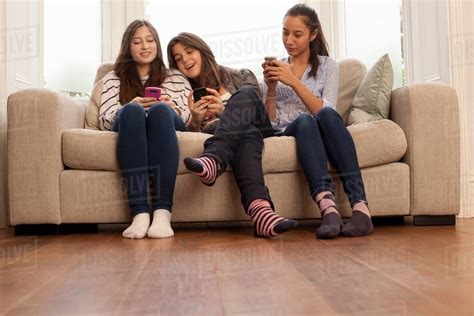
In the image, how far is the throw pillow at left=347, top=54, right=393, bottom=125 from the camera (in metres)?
2.56

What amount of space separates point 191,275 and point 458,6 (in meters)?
2.30

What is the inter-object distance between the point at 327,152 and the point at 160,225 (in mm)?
696

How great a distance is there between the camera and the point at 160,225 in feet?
6.81

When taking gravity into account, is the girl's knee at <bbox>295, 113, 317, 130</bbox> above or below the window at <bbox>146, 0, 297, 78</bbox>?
below

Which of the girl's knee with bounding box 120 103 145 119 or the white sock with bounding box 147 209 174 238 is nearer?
the white sock with bounding box 147 209 174 238

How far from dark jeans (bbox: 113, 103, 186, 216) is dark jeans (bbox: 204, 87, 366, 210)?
164 millimetres

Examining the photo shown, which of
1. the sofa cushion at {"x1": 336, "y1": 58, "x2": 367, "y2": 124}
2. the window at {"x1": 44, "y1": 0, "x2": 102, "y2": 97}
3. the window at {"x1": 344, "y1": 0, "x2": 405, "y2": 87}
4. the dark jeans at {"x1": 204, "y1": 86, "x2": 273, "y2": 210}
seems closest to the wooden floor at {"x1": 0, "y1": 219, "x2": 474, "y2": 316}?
the dark jeans at {"x1": 204, "y1": 86, "x2": 273, "y2": 210}

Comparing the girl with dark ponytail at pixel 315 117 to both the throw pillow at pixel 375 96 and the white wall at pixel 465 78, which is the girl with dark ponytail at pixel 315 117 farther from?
the white wall at pixel 465 78

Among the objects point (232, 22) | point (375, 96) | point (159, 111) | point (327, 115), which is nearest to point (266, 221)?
point (327, 115)

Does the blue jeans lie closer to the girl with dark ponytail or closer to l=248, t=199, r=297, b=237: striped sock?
the girl with dark ponytail

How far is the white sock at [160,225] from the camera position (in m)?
2.05

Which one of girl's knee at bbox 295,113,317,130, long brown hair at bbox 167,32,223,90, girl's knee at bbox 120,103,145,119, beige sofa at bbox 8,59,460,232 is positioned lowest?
beige sofa at bbox 8,59,460,232

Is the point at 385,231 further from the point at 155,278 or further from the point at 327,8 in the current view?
the point at 327,8

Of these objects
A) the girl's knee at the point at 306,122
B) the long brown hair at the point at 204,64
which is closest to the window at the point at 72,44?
the long brown hair at the point at 204,64
